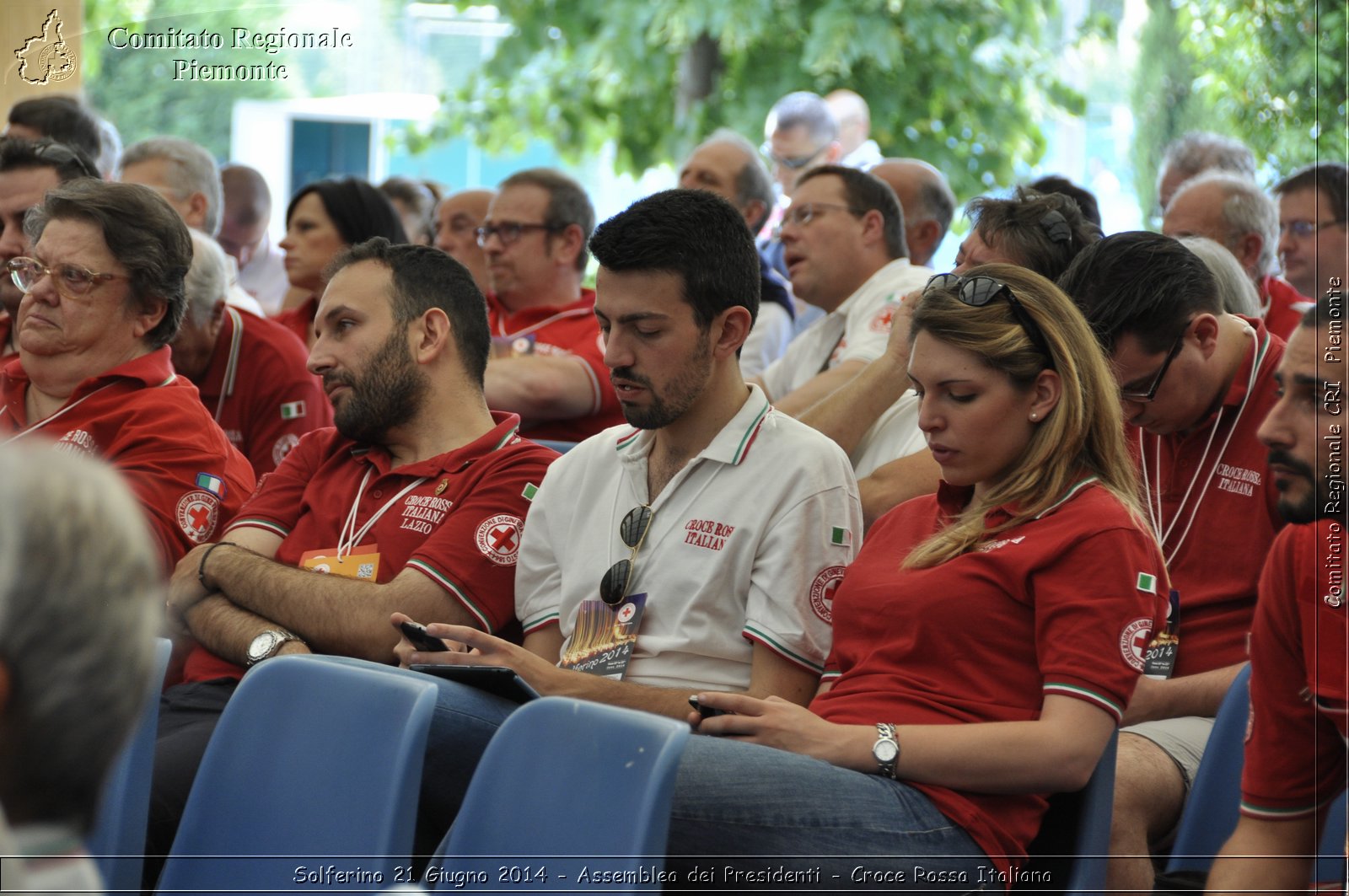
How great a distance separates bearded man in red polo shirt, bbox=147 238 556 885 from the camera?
276 cm

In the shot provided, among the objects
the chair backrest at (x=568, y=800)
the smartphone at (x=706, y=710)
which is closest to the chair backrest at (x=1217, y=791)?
the smartphone at (x=706, y=710)

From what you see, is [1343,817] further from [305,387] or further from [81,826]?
[305,387]

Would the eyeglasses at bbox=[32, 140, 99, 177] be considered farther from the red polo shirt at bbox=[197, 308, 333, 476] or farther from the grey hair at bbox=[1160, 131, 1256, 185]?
the grey hair at bbox=[1160, 131, 1256, 185]

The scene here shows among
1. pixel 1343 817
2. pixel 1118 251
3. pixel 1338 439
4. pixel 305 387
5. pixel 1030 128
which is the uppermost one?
pixel 1030 128

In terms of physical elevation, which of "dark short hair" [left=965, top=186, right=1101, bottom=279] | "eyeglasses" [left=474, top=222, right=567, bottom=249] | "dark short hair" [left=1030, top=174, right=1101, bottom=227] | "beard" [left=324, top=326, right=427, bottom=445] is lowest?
"beard" [left=324, top=326, right=427, bottom=445]

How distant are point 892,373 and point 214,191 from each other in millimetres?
2965

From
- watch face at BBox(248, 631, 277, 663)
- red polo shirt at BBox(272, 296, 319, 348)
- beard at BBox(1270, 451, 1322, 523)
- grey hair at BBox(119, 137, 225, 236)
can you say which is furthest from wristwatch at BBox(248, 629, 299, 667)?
grey hair at BBox(119, 137, 225, 236)

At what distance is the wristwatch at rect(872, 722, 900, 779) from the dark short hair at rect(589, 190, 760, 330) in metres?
0.91

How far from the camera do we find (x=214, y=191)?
512 centimetres

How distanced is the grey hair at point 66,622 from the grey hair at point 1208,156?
16.8ft

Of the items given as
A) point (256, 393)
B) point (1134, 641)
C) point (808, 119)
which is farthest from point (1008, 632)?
point (808, 119)

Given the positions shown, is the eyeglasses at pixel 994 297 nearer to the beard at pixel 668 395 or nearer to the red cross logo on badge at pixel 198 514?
the beard at pixel 668 395

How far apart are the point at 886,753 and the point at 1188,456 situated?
1.13 m

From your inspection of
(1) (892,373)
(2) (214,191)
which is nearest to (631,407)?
(1) (892,373)
